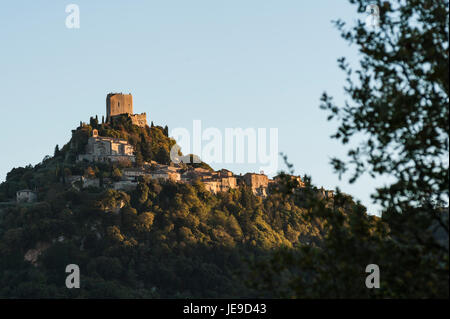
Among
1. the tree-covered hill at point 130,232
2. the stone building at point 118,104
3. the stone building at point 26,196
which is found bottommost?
the tree-covered hill at point 130,232

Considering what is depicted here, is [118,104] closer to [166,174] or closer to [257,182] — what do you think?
[257,182]

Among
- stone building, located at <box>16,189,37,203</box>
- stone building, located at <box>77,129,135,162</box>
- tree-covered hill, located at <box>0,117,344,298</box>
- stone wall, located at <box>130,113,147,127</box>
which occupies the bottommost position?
tree-covered hill, located at <box>0,117,344,298</box>

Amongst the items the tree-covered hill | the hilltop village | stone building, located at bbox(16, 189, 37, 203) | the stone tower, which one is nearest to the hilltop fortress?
the hilltop village

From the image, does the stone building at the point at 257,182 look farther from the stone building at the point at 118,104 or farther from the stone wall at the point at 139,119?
the stone building at the point at 118,104

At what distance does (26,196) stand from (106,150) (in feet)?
40.1

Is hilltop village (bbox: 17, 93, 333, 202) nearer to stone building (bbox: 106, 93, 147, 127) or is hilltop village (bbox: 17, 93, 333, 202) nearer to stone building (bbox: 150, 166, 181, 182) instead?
stone building (bbox: 150, 166, 181, 182)

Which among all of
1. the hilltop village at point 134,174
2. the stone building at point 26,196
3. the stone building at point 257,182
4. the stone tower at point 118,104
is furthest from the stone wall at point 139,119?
the stone building at point 26,196

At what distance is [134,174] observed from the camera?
116500mm

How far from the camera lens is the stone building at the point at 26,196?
118562 millimetres

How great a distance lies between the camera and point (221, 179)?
409 feet

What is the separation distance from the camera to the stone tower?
140m
